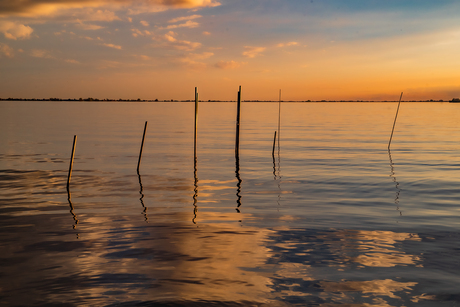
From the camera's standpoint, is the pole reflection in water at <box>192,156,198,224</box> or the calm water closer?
the calm water

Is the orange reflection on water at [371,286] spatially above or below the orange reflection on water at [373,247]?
below

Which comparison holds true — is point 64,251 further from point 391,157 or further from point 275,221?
point 391,157

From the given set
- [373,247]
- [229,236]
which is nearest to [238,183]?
[229,236]

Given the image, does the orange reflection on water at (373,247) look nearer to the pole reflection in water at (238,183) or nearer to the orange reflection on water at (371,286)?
the orange reflection on water at (371,286)

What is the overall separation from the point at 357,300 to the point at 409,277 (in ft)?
5.67

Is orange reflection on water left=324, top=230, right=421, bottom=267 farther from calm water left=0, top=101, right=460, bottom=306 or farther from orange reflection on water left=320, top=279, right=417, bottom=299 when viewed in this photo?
orange reflection on water left=320, top=279, right=417, bottom=299

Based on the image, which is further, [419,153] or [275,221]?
[419,153]

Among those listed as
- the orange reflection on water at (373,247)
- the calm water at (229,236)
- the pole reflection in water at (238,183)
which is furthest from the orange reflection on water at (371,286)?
the pole reflection in water at (238,183)

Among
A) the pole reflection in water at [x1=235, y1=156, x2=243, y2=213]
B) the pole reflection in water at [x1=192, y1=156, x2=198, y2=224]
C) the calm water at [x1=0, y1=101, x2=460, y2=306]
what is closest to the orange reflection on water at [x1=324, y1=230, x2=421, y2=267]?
the calm water at [x1=0, y1=101, x2=460, y2=306]

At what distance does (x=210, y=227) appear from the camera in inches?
462

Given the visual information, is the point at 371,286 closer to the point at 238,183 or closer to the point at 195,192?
the point at 195,192

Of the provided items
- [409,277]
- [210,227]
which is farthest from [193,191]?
[409,277]

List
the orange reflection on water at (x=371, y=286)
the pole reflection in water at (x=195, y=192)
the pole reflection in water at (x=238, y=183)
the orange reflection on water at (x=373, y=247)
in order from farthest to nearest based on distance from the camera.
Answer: the pole reflection in water at (x=238, y=183) → the pole reflection in water at (x=195, y=192) → the orange reflection on water at (x=373, y=247) → the orange reflection on water at (x=371, y=286)

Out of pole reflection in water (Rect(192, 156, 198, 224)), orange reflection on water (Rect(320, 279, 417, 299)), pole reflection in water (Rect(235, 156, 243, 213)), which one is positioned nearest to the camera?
orange reflection on water (Rect(320, 279, 417, 299))
